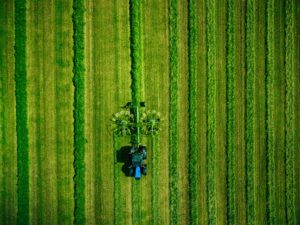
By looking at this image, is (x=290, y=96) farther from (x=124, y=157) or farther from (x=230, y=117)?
(x=124, y=157)

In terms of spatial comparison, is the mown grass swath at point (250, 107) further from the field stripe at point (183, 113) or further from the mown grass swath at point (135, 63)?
the mown grass swath at point (135, 63)

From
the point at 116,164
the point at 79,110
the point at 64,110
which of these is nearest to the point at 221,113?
the point at 116,164

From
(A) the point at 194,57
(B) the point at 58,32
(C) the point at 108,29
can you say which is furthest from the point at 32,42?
(A) the point at 194,57

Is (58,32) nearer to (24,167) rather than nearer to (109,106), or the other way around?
(109,106)

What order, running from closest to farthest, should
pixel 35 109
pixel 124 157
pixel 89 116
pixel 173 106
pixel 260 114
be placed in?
1. pixel 35 109
2. pixel 89 116
3. pixel 124 157
4. pixel 173 106
5. pixel 260 114

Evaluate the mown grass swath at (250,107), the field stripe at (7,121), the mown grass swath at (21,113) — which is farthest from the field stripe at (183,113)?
the field stripe at (7,121)

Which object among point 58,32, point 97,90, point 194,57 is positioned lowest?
point 97,90
